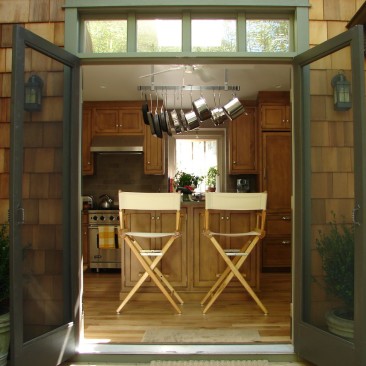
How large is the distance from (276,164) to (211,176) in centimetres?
150

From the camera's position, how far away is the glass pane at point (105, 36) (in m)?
2.79

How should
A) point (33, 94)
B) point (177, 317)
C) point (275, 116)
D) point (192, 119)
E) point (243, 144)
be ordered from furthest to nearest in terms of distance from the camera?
1. point (243, 144)
2. point (275, 116)
3. point (192, 119)
4. point (177, 317)
5. point (33, 94)

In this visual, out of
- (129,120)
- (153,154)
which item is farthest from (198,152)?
(129,120)

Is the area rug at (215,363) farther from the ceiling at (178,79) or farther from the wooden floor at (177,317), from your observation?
the ceiling at (178,79)

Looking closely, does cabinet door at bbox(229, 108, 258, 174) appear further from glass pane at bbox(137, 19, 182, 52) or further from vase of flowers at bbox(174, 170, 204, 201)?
glass pane at bbox(137, 19, 182, 52)

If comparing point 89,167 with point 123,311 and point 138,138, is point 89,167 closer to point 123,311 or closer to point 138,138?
point 138,138

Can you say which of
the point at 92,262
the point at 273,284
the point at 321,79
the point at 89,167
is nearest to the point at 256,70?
the point at 321,79

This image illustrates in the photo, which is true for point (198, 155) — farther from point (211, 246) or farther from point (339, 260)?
point (339, 260)

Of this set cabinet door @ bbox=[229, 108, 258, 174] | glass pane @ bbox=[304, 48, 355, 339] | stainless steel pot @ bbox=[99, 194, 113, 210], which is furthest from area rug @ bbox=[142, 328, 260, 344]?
cabinet door @ bbox=[229, 108, 258, 174]

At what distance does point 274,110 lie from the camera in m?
5.72

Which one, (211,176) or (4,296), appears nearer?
(4,296)

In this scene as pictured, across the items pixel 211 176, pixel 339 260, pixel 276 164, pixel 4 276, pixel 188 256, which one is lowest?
pixel 188 256

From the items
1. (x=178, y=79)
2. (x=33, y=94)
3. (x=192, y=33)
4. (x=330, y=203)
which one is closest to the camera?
(x=33, y=94)

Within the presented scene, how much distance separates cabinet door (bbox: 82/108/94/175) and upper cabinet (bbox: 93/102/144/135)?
91 mm
